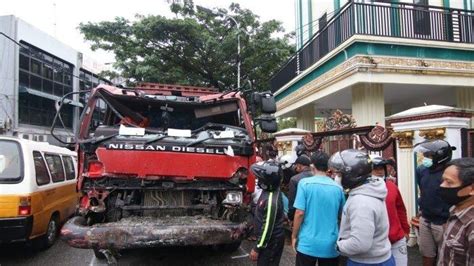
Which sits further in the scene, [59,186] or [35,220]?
[59,186]

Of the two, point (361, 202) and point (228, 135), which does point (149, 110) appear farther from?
point (361, 202)

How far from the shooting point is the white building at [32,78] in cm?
1959

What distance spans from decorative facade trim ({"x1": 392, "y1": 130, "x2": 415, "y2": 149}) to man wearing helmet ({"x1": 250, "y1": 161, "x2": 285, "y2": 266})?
3.04 metres

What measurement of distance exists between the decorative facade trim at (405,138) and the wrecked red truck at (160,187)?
238cm

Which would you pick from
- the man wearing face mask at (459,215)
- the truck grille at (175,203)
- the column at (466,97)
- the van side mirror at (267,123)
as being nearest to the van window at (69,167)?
the truck grille at (175,203)

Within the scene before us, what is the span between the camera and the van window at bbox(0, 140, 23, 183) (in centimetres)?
554

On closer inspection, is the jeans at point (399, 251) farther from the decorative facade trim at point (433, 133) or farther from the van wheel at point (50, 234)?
the van wheel at point (50, 234)

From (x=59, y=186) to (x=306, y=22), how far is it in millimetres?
12336

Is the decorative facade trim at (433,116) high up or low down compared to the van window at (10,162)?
up

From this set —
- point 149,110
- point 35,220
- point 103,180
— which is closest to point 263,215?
point 103,180

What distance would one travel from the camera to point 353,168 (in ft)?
9.70

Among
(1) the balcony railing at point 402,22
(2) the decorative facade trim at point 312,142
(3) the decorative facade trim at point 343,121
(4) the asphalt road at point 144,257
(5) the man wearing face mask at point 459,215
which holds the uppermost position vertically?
(1) the balcony railing at point 402,22

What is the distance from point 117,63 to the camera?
17250 mm

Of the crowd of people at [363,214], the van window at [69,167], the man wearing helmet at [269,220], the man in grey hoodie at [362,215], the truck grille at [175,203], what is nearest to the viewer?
the crowd of people at [363,214]
